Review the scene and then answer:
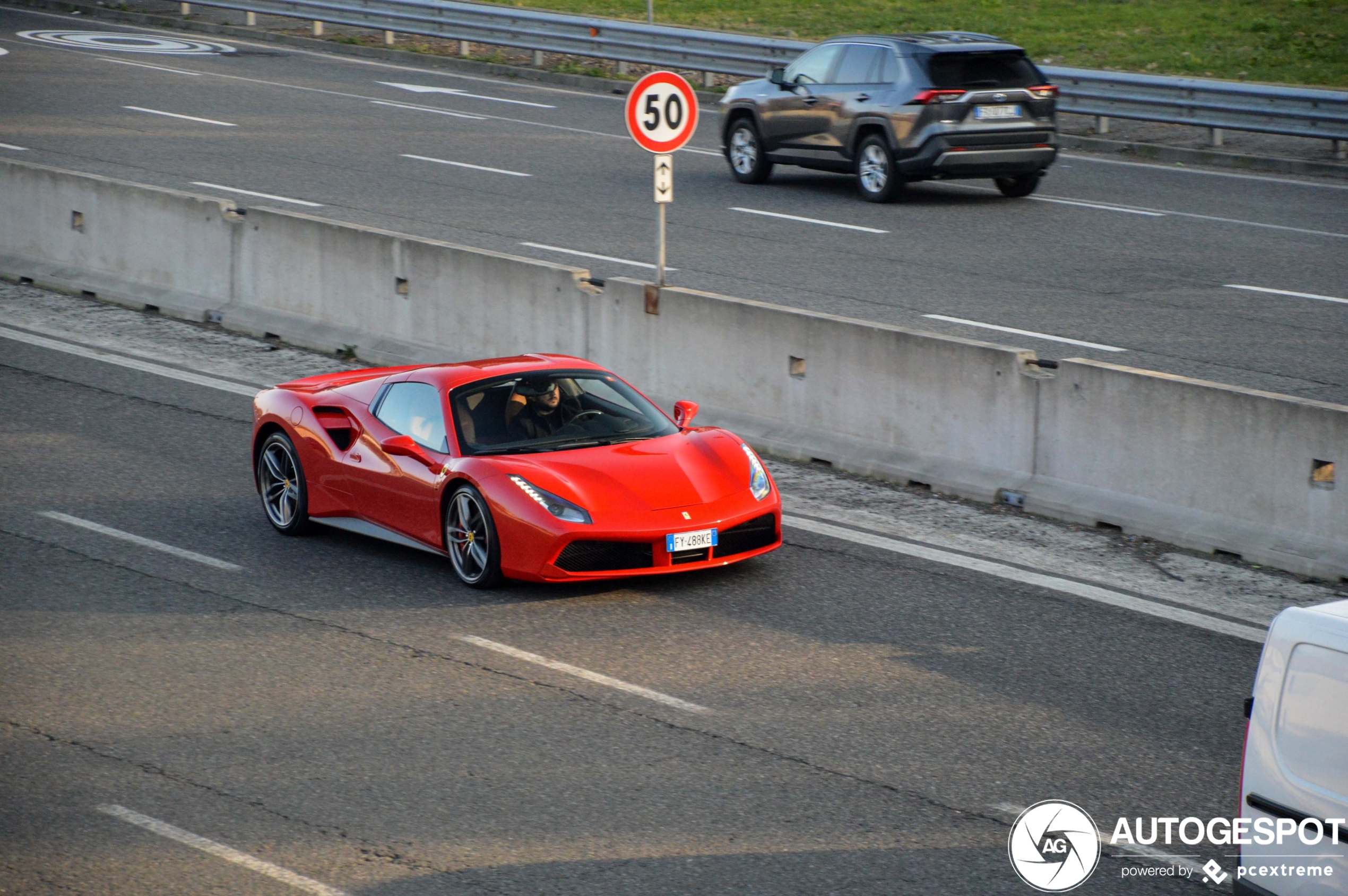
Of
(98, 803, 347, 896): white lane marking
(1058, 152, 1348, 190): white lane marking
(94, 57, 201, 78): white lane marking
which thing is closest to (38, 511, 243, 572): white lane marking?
(98, 803, 347, 896): white lane marking

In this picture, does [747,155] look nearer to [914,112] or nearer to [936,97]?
[914,112]

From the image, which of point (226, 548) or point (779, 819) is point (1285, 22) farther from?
point (779, 819)

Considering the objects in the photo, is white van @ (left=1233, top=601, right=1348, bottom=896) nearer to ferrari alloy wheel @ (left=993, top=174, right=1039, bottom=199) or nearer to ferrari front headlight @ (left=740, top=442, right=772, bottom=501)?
ferrari front headlight @ (left=740, top=442, right=772, bottom=501)

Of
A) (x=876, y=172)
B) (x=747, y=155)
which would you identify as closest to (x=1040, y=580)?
(x=876, y=172)

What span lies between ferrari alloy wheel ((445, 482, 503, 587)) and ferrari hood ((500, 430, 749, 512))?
27 cm

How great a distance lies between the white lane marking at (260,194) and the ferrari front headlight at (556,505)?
477 inches

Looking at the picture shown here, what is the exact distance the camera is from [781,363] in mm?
11594

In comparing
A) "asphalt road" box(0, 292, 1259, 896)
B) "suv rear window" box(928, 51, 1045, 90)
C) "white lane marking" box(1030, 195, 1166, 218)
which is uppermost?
"suv rear window" box(928, 51, 1045, 90)

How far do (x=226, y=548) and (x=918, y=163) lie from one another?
12.3m

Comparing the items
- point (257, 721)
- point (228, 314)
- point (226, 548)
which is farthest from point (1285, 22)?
point (257, 721)

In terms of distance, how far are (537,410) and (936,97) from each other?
1181 cm

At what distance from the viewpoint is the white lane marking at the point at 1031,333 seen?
45.4ft

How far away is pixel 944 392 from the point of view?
421 inches

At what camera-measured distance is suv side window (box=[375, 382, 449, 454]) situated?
9328 millimetres
